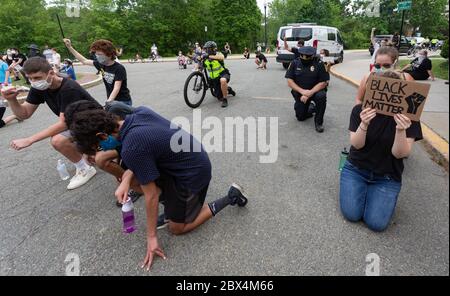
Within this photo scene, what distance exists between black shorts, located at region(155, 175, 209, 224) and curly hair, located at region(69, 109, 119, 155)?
56 cm

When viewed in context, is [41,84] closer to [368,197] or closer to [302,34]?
[368,197]

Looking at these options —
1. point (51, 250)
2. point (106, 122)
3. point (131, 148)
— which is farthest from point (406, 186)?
point (51, 250)

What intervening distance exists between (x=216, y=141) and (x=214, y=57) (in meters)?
2.72

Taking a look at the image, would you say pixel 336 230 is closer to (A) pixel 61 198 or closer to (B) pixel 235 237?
(B) pixel 235 237

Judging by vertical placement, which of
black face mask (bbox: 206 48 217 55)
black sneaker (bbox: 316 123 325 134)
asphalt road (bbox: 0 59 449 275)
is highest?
black face mask (bbox: 206 48 217 55)

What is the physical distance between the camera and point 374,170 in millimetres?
2531

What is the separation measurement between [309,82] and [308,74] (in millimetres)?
144

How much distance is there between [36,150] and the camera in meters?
4.49

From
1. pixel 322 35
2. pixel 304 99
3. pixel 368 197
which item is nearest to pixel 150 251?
pixel 368 197

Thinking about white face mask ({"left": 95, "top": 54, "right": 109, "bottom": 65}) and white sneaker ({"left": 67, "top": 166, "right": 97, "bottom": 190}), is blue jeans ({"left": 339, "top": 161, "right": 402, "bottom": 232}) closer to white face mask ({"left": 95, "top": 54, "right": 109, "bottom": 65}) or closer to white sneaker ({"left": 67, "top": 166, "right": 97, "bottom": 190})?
white sneaker ({"left": 67, "top": 166, "right": 97, "bottom": 190})

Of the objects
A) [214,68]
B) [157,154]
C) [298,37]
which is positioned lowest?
[157,154]

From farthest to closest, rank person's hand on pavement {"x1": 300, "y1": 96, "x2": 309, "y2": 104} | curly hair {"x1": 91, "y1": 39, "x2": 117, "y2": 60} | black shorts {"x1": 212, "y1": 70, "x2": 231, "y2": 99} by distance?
black shorts {"x1": 212, "y1": 70, "x2": 231, "y2": 99}
person's hand on pavement {"x1": 300, "y1": 96, "x2": 309, "y2": 104}
curly hair {"x1": 91, "y1": 39, "x2": 117, "y2": 60}

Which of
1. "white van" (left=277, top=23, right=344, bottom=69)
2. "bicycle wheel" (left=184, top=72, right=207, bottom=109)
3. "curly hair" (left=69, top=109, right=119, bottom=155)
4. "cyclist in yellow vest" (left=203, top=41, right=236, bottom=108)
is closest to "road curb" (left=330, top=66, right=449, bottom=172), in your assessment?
"curly hair" (left=69, top=109, right=119, bottom=155)

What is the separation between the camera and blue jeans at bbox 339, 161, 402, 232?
2.35 metres
